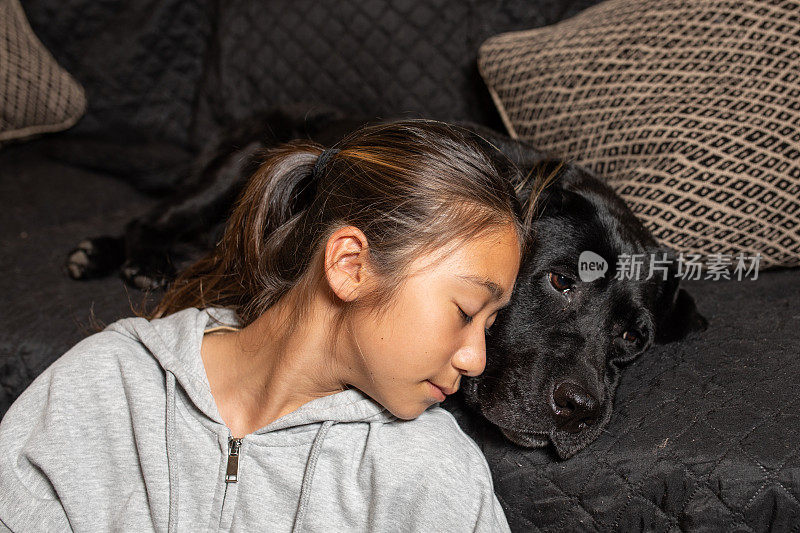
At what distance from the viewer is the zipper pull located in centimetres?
106

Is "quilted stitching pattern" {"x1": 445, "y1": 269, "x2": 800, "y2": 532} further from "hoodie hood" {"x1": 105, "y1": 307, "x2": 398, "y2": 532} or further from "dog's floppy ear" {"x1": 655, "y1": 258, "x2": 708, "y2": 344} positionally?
"hoodie hood" {"x1": 105, "y1": 307, "x2": 398, "y2": 532}

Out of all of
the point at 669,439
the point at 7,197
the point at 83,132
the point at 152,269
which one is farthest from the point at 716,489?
the point at 83,132

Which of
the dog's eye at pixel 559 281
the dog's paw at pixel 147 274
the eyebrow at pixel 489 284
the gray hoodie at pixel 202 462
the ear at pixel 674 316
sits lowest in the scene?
the dog's paw at pixel 147 274

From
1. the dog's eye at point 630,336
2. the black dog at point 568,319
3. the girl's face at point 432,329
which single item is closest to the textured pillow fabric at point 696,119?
the black dog at point 568,319

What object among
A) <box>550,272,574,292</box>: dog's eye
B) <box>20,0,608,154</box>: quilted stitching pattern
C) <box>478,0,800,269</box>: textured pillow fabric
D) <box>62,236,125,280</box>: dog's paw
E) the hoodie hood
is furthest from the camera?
<box>20,0,608,154</box>: quilted stitching pattern

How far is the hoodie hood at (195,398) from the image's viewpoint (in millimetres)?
1055

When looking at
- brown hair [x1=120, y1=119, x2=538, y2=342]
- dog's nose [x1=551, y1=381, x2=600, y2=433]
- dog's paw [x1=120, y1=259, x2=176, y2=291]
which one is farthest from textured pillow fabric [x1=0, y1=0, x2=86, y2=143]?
dog's nose [x1=551, y1=381, x2=600, y2=433]

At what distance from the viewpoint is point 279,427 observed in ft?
3.52

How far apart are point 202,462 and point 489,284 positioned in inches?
21.2

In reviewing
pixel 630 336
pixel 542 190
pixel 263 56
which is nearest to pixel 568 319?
pixel 630 336

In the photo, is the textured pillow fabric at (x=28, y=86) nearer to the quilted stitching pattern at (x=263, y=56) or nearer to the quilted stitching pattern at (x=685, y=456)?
the quilted stitching pattern at (x=263, y=56)

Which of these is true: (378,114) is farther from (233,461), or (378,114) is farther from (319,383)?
(233,461)

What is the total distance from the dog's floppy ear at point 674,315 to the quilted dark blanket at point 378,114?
0.11ft

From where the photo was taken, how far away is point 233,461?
1.07 m
